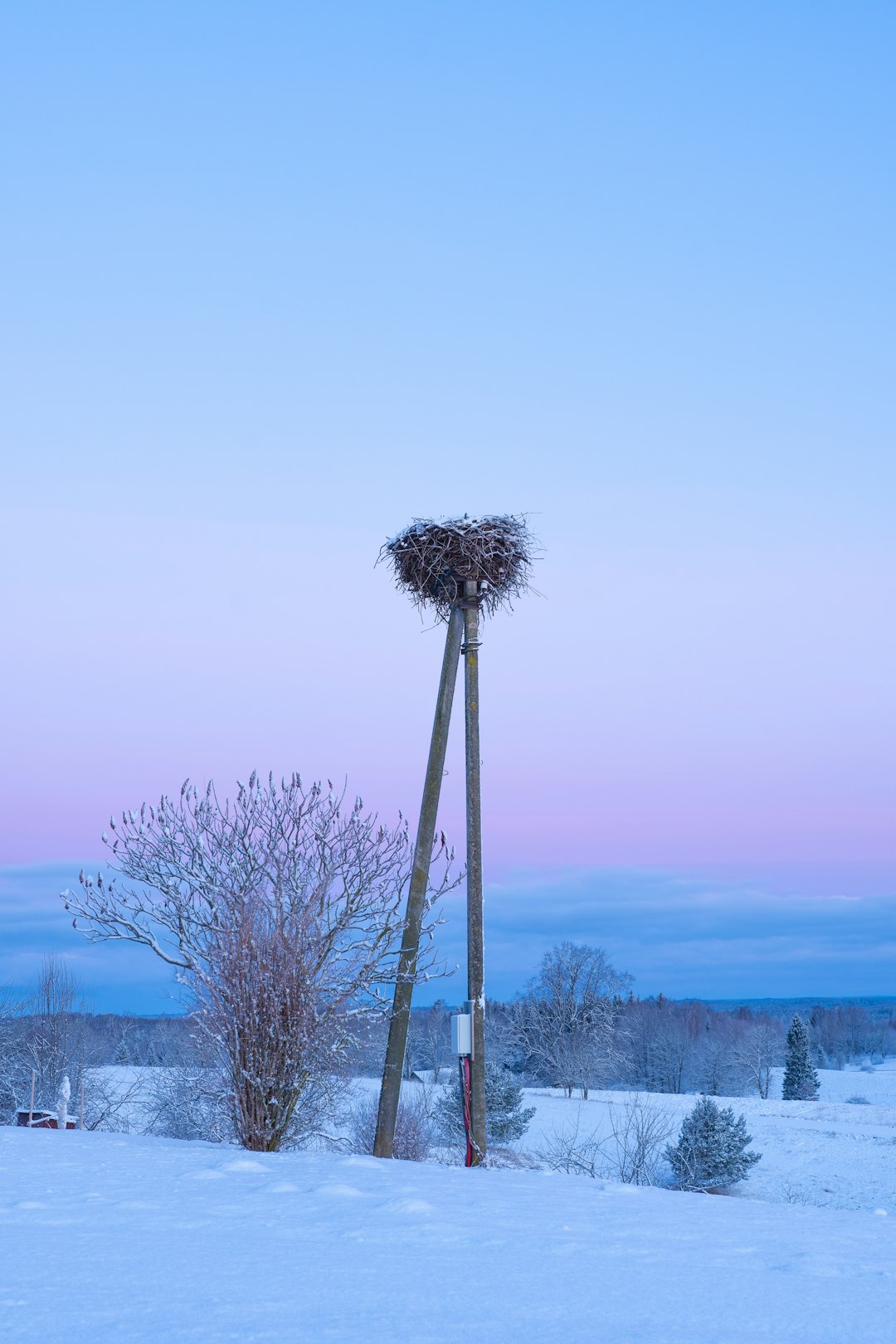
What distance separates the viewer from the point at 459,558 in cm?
1077

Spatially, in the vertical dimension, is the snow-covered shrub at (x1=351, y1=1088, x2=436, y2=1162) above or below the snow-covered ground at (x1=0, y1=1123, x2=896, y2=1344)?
below

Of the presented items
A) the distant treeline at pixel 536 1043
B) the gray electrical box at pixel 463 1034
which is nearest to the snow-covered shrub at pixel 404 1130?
the distant treeline at pixel 536 1043

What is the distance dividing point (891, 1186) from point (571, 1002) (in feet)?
78.0

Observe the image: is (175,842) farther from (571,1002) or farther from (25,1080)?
(571,1002)

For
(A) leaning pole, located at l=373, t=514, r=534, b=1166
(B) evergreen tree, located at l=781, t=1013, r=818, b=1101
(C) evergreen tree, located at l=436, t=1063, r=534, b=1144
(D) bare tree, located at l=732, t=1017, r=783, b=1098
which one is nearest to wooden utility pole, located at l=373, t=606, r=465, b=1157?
(A) leaning pole, located at l=373, t=514, r=534, b=1166

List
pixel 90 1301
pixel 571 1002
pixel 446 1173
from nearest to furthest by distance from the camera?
pixel 90 1301 → pixel 446 1173 → pixel 571 1002

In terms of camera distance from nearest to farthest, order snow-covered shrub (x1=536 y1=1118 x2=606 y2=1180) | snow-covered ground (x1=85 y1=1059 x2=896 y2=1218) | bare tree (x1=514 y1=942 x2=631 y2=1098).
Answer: snow-covered shrub (x1=536 y1=1118 x2=606 y2=1180) < snow-covered ground (x1=85 y1=1059 x2=896 y2=1218) < bare tree (x1=514 y1=942 x2=631 y2=1098)

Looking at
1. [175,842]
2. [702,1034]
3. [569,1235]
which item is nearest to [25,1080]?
[175,842]

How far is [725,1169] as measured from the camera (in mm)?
26766

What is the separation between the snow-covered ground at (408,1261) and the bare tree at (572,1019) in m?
44.5

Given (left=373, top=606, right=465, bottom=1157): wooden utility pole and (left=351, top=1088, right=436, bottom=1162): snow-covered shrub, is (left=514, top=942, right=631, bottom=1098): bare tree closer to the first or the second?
(left=351, top=1088, right=436, bottom=1162): snow-covered shrub

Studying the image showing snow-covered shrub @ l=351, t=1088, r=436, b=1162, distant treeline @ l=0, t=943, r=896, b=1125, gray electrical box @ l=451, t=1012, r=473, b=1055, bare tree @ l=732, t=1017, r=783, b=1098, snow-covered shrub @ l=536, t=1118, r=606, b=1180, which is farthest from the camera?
bare tree @ l=732, t=1017, r=783, b=1098

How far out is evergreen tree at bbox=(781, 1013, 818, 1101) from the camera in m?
55.1

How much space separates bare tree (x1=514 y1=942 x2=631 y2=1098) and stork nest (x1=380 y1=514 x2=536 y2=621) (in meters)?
41.4
